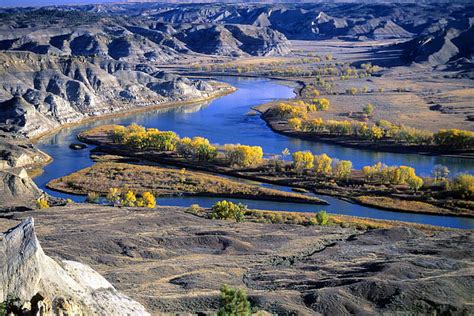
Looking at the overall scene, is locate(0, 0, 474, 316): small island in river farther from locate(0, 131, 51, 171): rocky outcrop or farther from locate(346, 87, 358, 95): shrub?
locate(346, 87, 358, 95): shrub

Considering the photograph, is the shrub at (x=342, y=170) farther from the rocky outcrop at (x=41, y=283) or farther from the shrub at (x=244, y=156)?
the rocky outcrop at (x=41, y=283)

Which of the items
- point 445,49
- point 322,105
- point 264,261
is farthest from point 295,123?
point 445,49

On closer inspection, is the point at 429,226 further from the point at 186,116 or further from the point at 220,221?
the point at 186,116

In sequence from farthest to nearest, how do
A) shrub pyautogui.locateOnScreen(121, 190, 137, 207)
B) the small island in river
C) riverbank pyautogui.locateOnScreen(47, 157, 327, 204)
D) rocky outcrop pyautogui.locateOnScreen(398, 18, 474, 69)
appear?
rocky outcrop pyautogui.locateOnScreen(398, 18, 474, 69)
riverbank pyautogui.locateOnScreen(47, 157, 327, 204)
shrub pyautogui.locateOnScreen(121, 190, 137, 207)
the small island in river

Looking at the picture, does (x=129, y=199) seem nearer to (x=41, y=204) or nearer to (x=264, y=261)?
(x=41, y=204)

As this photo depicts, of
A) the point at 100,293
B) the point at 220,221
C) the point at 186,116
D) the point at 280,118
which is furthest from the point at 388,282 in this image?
the point at 186,116

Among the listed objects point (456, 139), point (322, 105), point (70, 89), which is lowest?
point (456, 139)

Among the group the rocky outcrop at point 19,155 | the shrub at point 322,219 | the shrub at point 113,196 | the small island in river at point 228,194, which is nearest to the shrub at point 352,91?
the small island in river at point 228,194

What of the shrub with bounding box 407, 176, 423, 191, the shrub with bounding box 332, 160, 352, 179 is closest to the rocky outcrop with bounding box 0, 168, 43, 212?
the shrub with bounding box 332, 160, 352, 179
